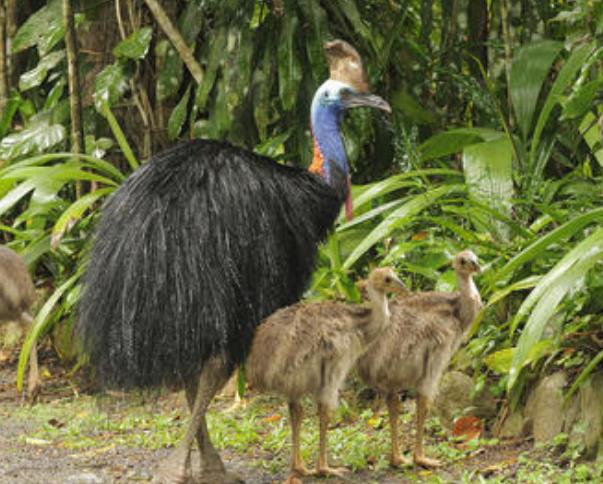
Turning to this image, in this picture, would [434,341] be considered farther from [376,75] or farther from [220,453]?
[376,75]

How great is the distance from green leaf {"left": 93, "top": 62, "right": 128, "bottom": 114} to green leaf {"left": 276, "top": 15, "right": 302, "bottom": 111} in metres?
1.09

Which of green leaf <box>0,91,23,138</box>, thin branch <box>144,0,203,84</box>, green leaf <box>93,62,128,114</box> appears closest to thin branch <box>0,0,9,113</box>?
green leaf <box>0,91,23,138</box>

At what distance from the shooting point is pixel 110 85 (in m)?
7.89

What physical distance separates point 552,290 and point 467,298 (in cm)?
51

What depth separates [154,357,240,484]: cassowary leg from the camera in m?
4.84

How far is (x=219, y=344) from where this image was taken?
4.75 m

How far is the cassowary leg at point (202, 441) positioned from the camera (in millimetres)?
4840

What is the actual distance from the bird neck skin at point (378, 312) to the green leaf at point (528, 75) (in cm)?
199

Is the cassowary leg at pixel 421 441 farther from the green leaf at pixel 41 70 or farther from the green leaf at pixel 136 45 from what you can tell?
the green leaf at pixel 41 70

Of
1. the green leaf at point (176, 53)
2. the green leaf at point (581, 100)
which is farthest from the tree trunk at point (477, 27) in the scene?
the green leaf at point (581, 100)

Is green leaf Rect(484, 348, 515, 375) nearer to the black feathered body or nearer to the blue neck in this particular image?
the black feathered body

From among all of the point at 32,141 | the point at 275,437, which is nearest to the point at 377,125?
the point at 32,141

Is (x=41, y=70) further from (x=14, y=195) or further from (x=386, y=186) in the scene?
(x=386, y=186)

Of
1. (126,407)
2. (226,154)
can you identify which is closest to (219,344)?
(226,154)
